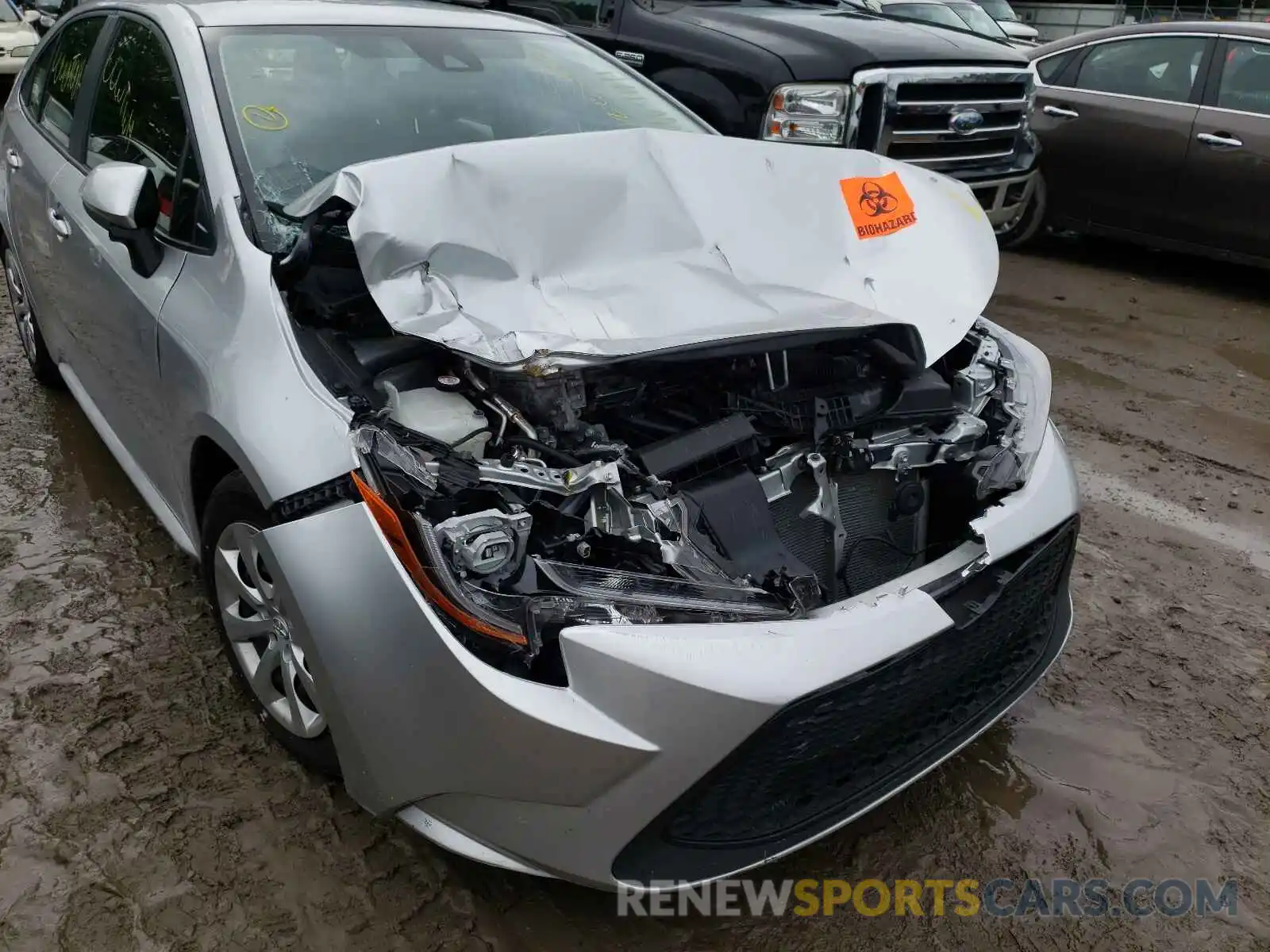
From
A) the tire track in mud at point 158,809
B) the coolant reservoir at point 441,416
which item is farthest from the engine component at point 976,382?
the tire track in mud at point 158,809

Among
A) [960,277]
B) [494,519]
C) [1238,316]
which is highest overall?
[960,277]

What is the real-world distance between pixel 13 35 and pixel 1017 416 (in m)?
13.4

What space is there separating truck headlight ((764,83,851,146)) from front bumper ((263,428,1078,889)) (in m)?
3.48

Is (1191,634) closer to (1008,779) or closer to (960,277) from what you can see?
(1008,779)

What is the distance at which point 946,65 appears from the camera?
17.6ft

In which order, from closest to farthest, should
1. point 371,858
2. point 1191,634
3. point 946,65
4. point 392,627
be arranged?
point 392,627 < point 371,858 < point 1191,634 < point 946,65

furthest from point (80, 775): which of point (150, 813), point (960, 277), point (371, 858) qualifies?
point (960, 277)

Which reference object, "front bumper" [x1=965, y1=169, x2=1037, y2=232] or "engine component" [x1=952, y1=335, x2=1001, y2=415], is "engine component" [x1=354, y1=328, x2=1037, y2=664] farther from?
"front bumper" [x1=965, y1=169, x2=1037, y2=232]

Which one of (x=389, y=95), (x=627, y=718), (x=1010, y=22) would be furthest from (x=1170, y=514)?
(x=1010, y=22)

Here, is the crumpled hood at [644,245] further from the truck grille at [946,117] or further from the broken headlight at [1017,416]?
the truck grille at [946,117]

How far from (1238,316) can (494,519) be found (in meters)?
5.86

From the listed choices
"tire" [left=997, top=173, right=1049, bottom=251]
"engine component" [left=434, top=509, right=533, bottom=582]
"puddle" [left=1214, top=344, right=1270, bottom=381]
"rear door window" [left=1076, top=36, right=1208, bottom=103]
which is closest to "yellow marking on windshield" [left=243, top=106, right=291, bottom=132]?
"engine component" [left=434, top=509, right=533, bottom=582]

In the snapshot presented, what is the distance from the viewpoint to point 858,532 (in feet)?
7.79

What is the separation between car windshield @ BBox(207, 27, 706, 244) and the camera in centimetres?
258
